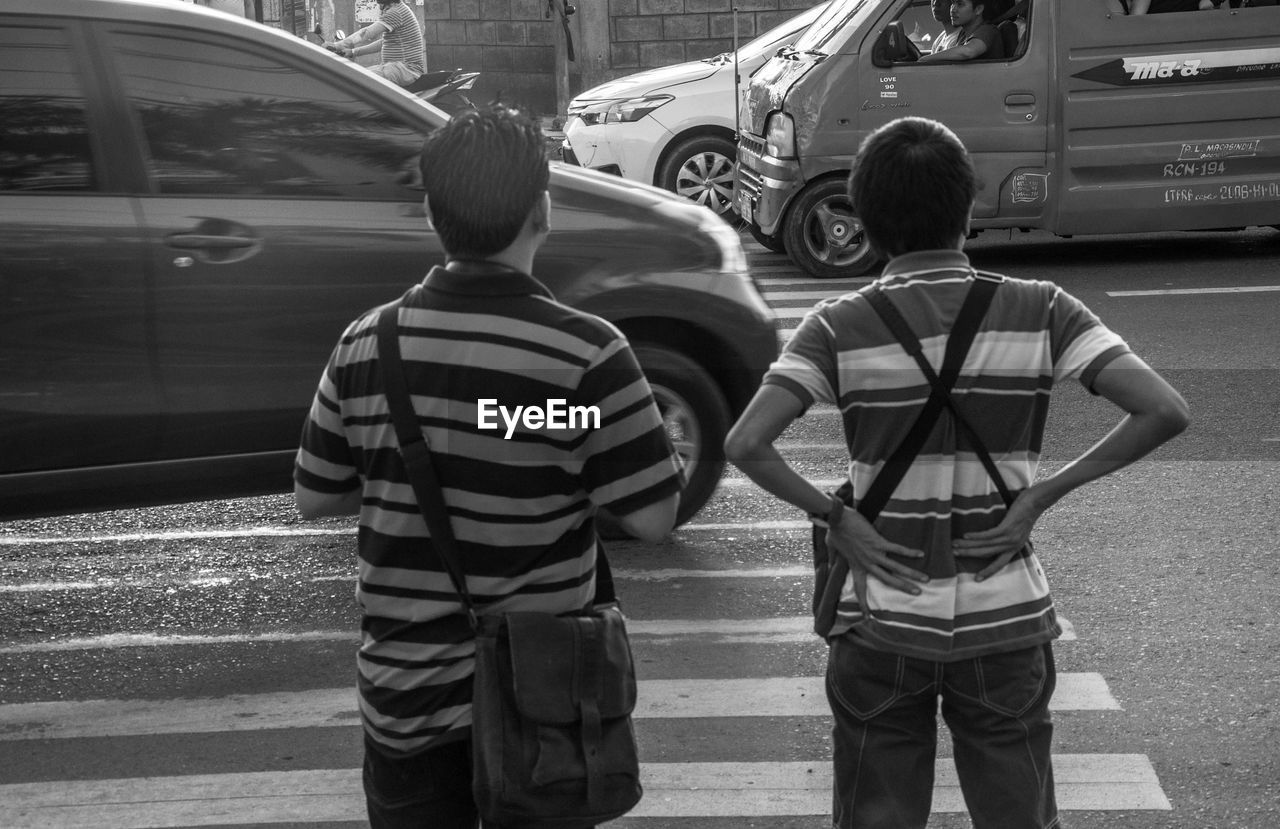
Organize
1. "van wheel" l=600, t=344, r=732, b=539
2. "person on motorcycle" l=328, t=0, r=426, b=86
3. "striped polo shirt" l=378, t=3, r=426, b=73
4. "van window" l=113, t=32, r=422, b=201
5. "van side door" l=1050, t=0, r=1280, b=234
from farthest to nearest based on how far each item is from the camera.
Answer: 1. "striped polo shirt" l=378, t=3, r=426, b=73
2. "person on motorcycle" l=328, t=0, r=426, b=86
3. "van side door" l=1050, t=0, r=1280, b=234
4. "van wheel" l=600, t=344, r=732, b=539
5. "van window" l=113, t=32, r=422, b=201

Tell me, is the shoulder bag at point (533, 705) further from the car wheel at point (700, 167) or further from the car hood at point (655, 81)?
the car hood at point (655, 81)

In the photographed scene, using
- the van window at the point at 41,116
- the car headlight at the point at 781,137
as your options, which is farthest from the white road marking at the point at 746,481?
the car headlight at the point at 781,137

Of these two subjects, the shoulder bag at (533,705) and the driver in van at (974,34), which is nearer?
the shoulder bag at (533,705)

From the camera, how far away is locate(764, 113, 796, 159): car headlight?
10.5 m

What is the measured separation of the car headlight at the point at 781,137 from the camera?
413 inches

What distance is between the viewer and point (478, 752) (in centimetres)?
219

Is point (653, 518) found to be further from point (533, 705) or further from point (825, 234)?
point (825, 234)

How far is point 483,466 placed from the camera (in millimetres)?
2203

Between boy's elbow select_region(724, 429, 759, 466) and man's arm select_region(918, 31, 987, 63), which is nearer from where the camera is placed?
boy's elbow select_region(724, 429, 759, 466)

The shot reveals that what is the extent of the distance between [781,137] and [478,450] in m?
8.65

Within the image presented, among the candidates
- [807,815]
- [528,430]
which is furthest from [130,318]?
[528,430]

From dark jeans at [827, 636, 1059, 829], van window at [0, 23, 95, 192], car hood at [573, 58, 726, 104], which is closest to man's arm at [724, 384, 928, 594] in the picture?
dark jeans at [827, 636, 1059, 829]

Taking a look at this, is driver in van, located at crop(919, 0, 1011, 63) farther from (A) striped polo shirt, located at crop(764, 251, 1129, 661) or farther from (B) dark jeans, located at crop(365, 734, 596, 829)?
(B) dark jeans, located at crop(365, 734, 596, 829)

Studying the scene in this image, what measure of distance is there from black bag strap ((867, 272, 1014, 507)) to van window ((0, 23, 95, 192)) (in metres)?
2.99
